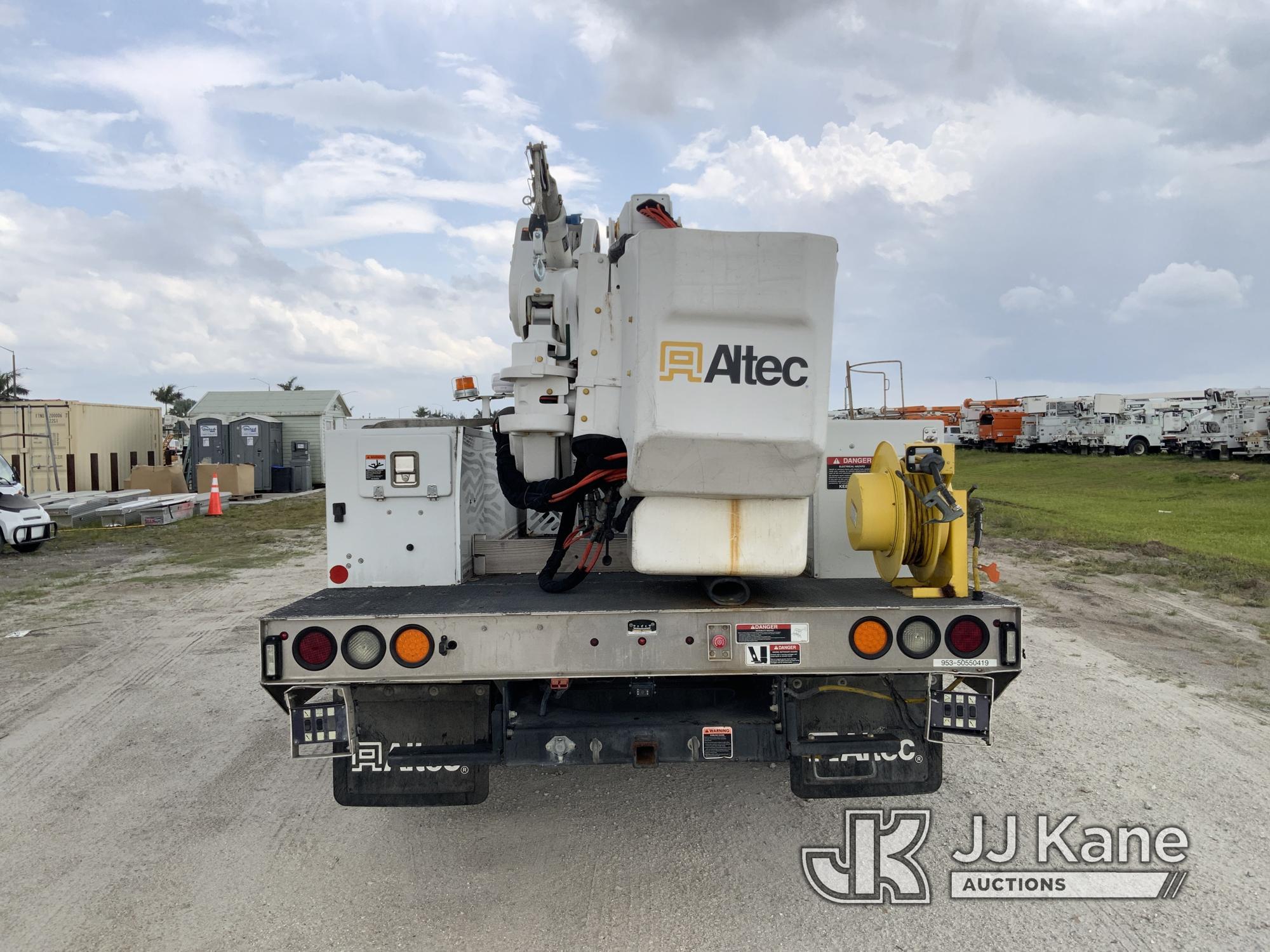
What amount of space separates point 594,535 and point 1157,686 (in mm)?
4598

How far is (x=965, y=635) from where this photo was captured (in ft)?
11.3

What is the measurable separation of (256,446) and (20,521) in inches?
539

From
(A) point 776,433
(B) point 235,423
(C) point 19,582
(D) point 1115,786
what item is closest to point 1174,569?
(D) point 1115,786

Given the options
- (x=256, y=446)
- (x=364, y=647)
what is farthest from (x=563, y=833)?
(x=256, y=446)

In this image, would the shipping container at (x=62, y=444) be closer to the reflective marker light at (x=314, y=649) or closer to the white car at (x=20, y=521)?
the white car at (x=20, y=521)

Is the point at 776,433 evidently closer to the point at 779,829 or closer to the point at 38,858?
the point at 779,829

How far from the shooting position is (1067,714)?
556 cm

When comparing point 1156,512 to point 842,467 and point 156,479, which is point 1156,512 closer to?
point 842,467

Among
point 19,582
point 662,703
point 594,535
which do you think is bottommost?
point 19,582

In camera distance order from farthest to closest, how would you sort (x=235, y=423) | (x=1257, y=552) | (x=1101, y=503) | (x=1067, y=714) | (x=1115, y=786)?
(x=235, y=423) < (x=1101, y=503) < (x=1257, y=552) < (x=1067, y=714) < (x=1115, y=786)

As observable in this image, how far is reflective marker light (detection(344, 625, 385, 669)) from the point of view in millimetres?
3346

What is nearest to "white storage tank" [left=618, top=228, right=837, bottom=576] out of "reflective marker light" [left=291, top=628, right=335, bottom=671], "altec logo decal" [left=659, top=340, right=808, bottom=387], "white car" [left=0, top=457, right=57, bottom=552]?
"altec logo decal" [left=659, top=340, right=808, bottom=387]

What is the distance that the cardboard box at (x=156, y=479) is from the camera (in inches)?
901

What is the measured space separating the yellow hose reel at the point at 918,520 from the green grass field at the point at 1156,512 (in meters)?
7.72
